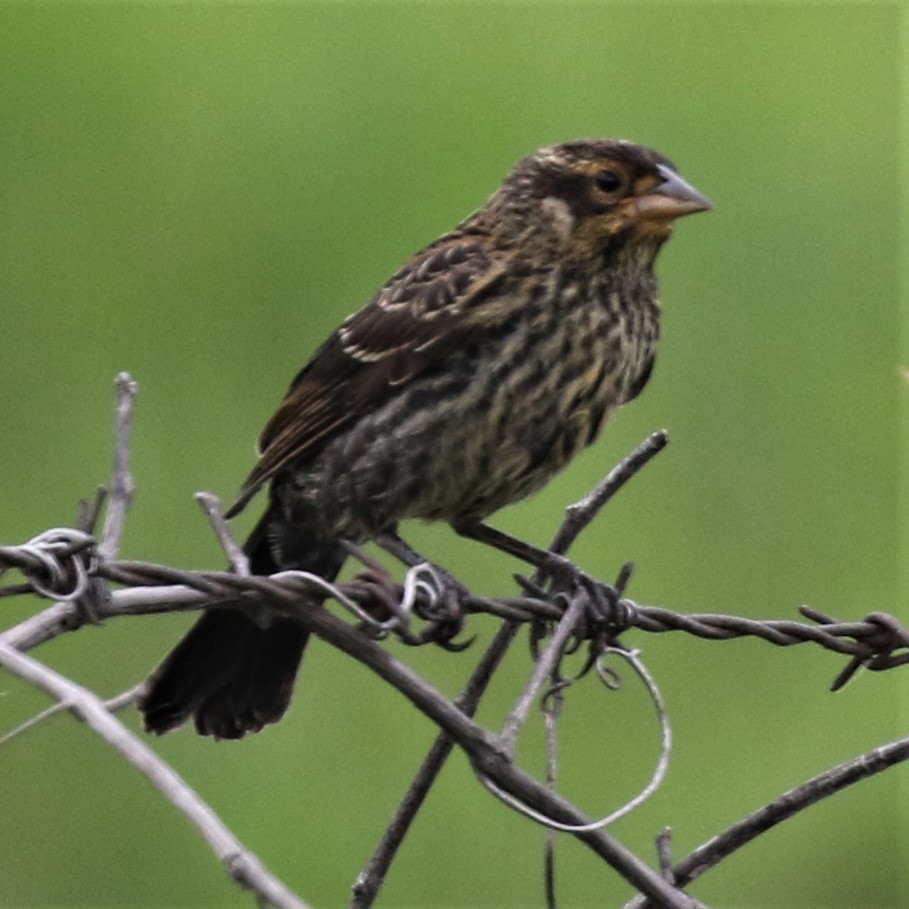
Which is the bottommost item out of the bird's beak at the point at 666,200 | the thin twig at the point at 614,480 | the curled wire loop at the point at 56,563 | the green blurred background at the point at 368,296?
the green blurred background at the point at 368,296

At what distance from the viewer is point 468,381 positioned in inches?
153

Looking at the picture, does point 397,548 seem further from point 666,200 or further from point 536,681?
point 536,681

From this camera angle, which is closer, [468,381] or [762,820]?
[762,820]

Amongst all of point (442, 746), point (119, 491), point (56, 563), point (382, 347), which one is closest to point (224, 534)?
point (119, 491)

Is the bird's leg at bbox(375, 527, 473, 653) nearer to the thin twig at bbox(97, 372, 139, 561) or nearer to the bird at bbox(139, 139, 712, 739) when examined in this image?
the bird at bbox(139, 139, 712, 739)

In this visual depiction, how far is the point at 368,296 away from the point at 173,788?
15.0ft

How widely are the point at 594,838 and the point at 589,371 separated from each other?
1.57 metres

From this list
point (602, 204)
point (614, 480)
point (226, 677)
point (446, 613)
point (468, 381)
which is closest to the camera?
point (614, 480)

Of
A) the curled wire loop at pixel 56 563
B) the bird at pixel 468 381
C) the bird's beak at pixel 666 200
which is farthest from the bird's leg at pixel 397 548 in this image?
→ the curled wire loop at pixel 56 563

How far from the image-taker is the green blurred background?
5285 mm

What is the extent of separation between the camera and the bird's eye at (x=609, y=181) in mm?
4035

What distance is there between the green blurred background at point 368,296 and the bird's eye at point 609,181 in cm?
142

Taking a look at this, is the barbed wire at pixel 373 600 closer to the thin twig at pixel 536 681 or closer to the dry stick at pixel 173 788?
the thin twig at pixel 536 681

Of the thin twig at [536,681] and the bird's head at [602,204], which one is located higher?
the bird's head at [602,204]
